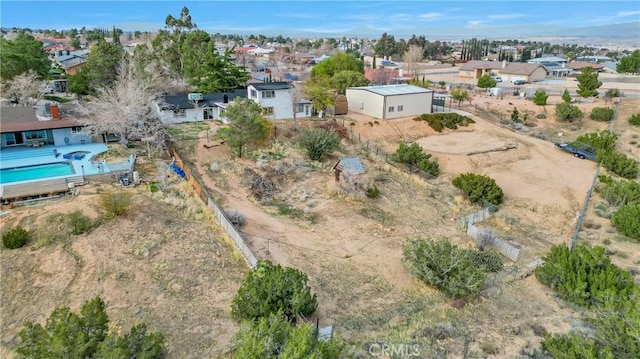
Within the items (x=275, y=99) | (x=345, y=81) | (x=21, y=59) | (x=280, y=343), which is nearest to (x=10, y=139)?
(x=21, y=59)

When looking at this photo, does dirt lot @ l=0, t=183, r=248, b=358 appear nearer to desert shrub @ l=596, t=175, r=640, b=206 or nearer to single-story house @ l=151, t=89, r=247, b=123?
single-story house @ l=151, t=89, r=247, b=123

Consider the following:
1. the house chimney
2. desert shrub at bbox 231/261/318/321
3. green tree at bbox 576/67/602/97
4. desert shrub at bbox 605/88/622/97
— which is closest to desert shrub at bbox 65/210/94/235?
desert shrub at bbox 231/261/318/321

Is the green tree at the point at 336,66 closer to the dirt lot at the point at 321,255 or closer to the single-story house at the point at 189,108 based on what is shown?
the single-story house at the point at 189,108

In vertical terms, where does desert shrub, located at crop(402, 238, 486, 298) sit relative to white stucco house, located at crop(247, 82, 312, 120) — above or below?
below

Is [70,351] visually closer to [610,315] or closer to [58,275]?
[58,275]

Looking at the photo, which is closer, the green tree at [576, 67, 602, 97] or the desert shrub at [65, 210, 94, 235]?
the desert shrub at [65, 210, 94, 235]

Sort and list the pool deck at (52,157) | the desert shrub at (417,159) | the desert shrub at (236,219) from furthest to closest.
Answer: the desert shrub at (417,159) < the pool deck at (52,157) < the desert shrub at (236,219)

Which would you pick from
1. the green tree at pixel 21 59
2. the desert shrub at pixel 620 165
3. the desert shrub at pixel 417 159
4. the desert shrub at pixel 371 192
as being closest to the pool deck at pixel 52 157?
the desert shrub at pixel 371 192
